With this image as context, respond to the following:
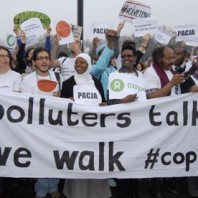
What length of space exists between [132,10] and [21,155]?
3232 mm

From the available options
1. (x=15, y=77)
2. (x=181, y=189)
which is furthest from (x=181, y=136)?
(x=15, y=77)

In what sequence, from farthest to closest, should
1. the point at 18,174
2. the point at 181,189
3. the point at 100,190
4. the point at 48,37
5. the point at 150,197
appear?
1. the point at 48,37
2. the point at 181,189
3. the point at 150,197
4. the point at 100,190
5. the point at 18,174

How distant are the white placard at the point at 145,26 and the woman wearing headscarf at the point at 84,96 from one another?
6.65ft

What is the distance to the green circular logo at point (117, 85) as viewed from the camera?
4312 millimetres

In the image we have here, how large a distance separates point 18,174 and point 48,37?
261 centimetres

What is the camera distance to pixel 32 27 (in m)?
6.02

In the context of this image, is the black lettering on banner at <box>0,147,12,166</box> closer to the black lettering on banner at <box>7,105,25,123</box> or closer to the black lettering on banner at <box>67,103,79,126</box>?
the black lettering on banner at <box>7,105,25,123</box>

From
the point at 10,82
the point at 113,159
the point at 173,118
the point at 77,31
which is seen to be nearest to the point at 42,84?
the point at 10,82

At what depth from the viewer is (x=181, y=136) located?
4.37 metres

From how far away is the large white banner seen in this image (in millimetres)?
4242

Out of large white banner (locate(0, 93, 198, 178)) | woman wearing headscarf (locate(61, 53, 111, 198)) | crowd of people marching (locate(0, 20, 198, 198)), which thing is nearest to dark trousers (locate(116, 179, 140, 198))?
crowd of people marching (locate(0, 20, 198, 198))

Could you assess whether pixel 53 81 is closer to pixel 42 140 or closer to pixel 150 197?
pixel 42 140

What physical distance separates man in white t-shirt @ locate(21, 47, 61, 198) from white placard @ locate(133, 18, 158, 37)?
7.00 ft

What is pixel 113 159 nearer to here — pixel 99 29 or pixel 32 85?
pixel 32 85
